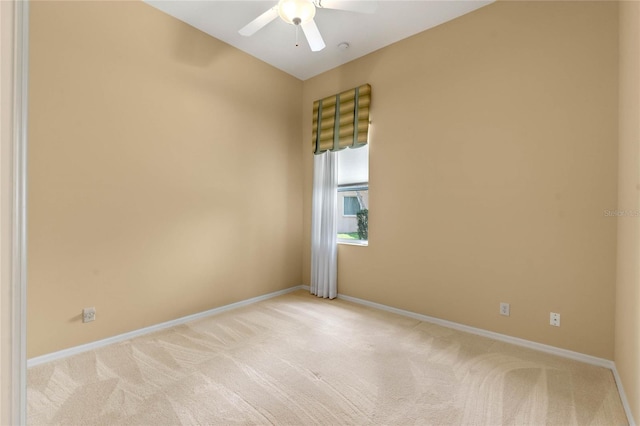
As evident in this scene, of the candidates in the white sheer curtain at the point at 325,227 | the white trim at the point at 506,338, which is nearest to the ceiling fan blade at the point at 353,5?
the white sheer curtain at the point at 325,227

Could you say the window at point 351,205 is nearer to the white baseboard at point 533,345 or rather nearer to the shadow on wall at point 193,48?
the white baseboard at point 533,345

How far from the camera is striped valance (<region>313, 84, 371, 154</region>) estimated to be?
11.8ft

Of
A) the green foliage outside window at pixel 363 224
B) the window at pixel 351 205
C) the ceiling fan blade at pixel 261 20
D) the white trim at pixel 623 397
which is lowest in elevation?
the white trim at pixel 623 397

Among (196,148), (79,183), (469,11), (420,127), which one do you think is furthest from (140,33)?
(469,11)

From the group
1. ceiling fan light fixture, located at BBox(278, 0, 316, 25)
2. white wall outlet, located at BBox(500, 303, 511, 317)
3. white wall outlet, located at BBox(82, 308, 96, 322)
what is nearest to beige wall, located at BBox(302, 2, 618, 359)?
white wall outlet, located at BBox(500, 303, 511, 317)

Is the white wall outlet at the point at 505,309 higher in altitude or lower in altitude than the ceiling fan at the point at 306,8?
lower

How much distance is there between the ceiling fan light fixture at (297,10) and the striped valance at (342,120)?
151 centimetres

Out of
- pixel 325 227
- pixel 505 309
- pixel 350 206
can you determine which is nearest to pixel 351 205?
pixel 350 206

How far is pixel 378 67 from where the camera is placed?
354 centimetres

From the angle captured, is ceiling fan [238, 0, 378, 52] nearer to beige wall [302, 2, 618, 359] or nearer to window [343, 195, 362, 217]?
beige wall [302, 2, 618, 359]

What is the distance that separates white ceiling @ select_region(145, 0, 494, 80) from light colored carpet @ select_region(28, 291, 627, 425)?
10.4ft

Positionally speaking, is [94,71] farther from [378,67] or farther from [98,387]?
[378,67]

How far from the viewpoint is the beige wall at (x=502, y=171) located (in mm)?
2262

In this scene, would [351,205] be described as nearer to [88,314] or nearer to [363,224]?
[363,224]
